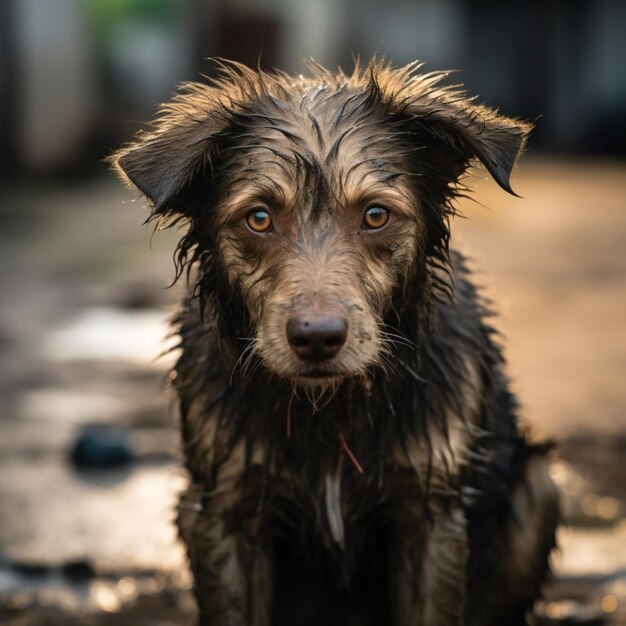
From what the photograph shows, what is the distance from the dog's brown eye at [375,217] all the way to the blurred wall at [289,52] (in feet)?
47.0

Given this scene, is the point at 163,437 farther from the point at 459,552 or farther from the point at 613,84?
the point at 613,84

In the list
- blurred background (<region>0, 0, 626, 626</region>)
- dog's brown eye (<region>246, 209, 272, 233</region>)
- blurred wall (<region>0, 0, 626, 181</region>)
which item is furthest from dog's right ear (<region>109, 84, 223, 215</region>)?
blurred wall (<region>0, 0, 626, 181</region>)

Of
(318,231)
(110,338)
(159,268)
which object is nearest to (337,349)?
(318,231)

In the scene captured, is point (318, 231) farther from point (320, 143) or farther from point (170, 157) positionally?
point (170, 157)

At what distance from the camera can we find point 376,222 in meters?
3.60

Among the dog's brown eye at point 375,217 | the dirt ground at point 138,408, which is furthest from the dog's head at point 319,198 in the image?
the dirt ground at point 138,408

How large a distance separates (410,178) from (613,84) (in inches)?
761

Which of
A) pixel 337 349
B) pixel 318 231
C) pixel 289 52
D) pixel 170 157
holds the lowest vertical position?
pixel 289 52

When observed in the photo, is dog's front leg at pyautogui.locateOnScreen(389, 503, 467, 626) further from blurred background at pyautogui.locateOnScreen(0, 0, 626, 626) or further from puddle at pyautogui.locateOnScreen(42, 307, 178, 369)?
puddle at pyautogui.locateOnScreen(42, 307, 178, 369)

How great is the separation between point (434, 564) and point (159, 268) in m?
7.92

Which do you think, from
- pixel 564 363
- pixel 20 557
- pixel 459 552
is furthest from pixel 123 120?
pixel 459 552

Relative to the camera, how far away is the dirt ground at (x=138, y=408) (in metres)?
4.77

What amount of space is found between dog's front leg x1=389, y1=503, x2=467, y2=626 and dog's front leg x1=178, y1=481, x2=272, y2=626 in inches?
18.3

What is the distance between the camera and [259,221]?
3.60m
